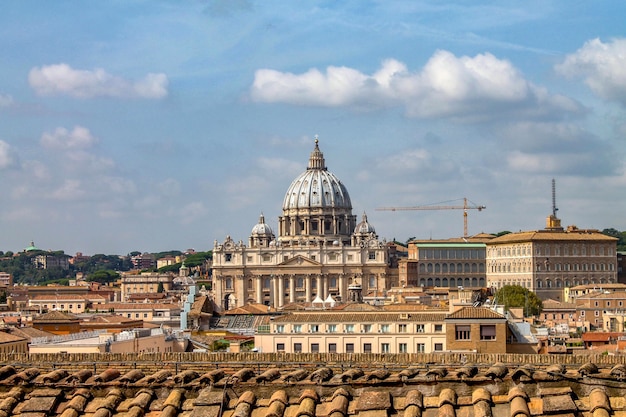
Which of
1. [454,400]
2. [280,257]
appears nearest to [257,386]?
[454,400]

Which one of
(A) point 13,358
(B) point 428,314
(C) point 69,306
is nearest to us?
(A) point 13,358

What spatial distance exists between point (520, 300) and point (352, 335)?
227ft

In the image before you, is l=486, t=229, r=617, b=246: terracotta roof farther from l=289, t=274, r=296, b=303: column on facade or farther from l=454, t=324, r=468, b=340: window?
l=454, t=324, r=468, b=340: window

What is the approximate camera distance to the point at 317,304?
9531 centimetres

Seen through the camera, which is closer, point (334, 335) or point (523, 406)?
point (523, 406)

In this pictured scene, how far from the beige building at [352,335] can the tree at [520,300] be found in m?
57.4

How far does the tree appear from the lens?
112875 mm

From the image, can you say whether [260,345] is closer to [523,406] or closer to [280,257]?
[523,406]

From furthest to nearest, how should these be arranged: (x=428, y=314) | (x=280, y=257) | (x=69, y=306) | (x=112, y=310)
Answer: (x=280, y=257), (x=69, y=306), (x=112, y=310), (x=428, y=314)

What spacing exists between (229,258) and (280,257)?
5.61 meters

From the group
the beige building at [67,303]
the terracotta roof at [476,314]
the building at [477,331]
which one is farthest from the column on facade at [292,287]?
the building at [477,331]

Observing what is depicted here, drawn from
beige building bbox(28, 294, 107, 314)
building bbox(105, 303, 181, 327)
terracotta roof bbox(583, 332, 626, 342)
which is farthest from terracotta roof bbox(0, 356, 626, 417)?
beige building bbox(28, 294, 107, 314)

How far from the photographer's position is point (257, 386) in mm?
15086

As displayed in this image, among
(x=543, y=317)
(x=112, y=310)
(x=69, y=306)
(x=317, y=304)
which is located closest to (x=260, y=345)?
(x=317, y=304)
